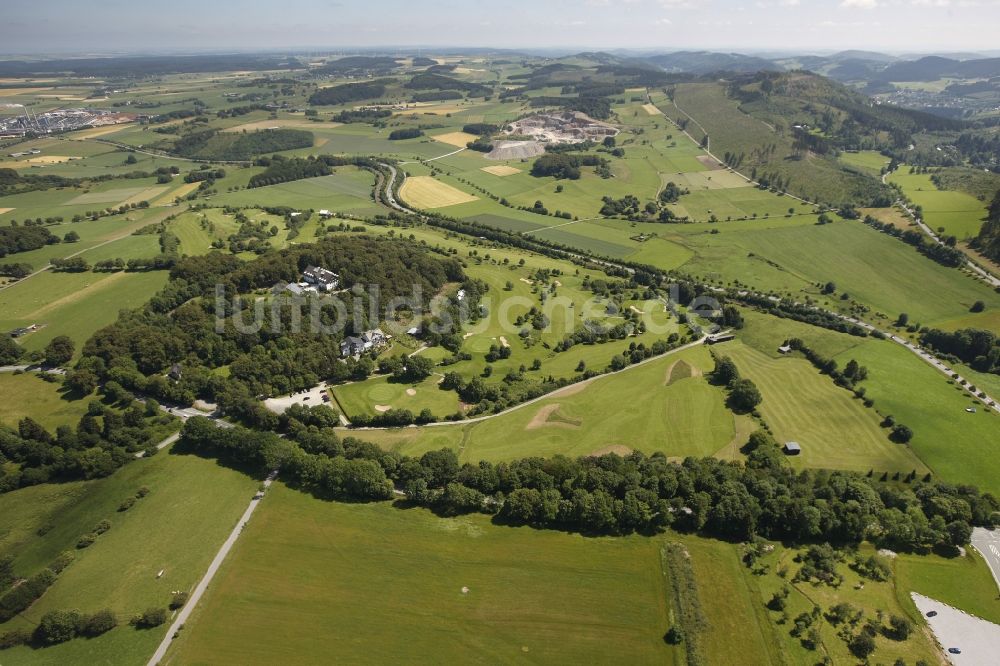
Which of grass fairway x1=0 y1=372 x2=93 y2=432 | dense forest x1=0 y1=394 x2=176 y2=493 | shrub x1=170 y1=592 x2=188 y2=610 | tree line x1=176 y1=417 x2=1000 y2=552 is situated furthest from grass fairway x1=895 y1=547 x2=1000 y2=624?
grass fairway x1=0 y1=372 x2=93 y2=432

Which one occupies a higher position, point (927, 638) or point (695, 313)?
point (695, 313)

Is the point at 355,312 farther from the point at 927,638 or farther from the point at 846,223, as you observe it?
the point at 846,223

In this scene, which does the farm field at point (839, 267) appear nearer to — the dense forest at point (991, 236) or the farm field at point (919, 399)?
the dense forest at point (991, 236)

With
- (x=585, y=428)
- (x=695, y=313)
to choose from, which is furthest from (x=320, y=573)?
(x=695, y=313)

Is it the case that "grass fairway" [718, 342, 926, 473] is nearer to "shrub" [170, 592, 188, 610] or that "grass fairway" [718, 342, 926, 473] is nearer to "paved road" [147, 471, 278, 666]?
"paved road" [147, 471, 278, 666]

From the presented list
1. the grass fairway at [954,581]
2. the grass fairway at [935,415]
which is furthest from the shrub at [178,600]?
the grass fairway at [935,415]

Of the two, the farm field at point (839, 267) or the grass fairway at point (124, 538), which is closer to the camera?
the grass fairway at point (124, 538)

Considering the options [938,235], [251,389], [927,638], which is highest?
[938,235]
